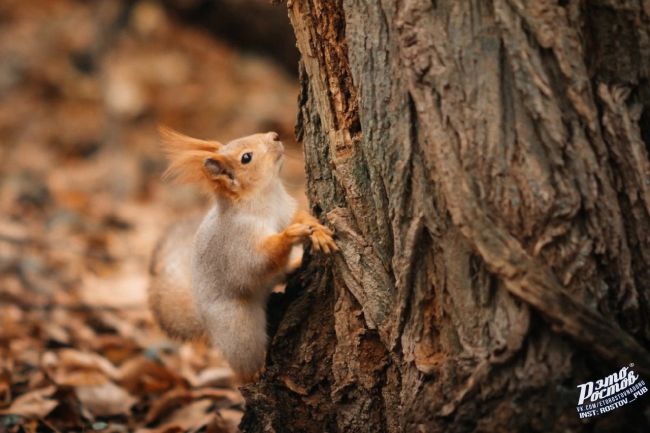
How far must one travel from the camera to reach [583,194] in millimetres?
1974

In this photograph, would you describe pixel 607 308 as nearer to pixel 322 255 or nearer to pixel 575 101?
pixel 575 101

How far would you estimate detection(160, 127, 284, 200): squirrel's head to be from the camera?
294 cm

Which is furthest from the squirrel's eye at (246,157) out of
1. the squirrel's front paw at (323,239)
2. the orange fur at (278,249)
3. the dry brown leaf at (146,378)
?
the dry brown leaf at (146,378)

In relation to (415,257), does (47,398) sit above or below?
below

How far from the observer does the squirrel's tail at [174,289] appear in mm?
3419

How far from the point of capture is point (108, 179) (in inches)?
281

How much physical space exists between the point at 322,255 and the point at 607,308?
0.93 metres

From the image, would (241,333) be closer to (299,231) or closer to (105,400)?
(299,231)

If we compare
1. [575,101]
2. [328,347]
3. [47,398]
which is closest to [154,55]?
[47,398]

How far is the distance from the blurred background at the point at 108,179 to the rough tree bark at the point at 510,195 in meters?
1.19

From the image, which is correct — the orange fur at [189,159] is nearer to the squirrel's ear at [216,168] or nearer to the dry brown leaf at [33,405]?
the squirrel's ear at [216,168]

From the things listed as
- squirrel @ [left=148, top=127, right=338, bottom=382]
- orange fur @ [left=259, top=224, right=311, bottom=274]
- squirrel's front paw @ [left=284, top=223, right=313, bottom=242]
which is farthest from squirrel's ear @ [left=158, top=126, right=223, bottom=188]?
squirrel's front paw @ [left=284, top=223, right=313, bottom=242]

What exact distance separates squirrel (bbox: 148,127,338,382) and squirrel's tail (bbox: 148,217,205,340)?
20 cm

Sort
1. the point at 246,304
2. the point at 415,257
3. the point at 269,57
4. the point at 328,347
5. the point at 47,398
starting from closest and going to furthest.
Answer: the point at 415,257, the point at 328,347, the point at 246,304, the point at 47,398, the point at 269,57
